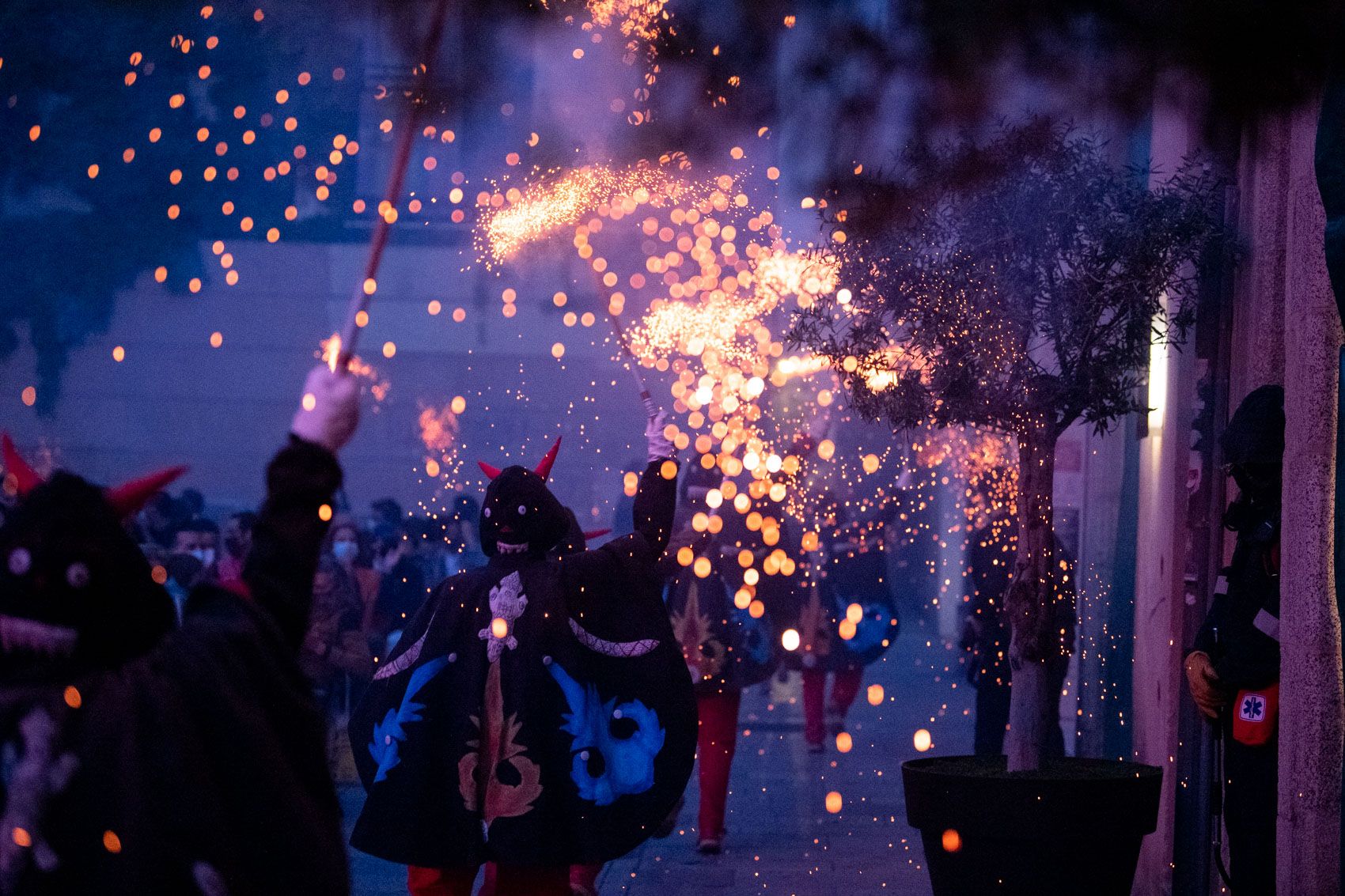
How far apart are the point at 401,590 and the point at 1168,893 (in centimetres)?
607

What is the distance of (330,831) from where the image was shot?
3.46 meters

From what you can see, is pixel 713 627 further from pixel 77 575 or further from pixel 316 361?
pixel 316 361

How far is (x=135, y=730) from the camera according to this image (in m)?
3.22

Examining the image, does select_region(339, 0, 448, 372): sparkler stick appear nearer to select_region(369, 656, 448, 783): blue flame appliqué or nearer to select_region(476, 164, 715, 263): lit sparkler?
select_region(369, 656, 448, 783): blue flame appliqué

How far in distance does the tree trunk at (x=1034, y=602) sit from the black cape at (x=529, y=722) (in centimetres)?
128

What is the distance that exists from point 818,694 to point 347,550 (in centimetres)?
365

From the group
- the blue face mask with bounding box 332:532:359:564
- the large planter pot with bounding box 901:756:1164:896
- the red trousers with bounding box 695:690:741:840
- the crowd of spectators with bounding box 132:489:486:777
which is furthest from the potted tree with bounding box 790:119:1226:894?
the blue face mask with bounding box 332:532:359:564

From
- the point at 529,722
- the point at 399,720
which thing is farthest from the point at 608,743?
the point at 399,720

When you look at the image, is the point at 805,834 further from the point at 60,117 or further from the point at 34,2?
the point at 60,117

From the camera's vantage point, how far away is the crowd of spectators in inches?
407

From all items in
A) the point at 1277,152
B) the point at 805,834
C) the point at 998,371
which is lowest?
the point at 805,834

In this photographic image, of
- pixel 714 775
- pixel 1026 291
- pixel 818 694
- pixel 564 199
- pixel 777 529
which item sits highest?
pixel 564 199

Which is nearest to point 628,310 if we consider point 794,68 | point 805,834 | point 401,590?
point 401,590

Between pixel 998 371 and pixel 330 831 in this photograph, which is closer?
pixel 330 831
